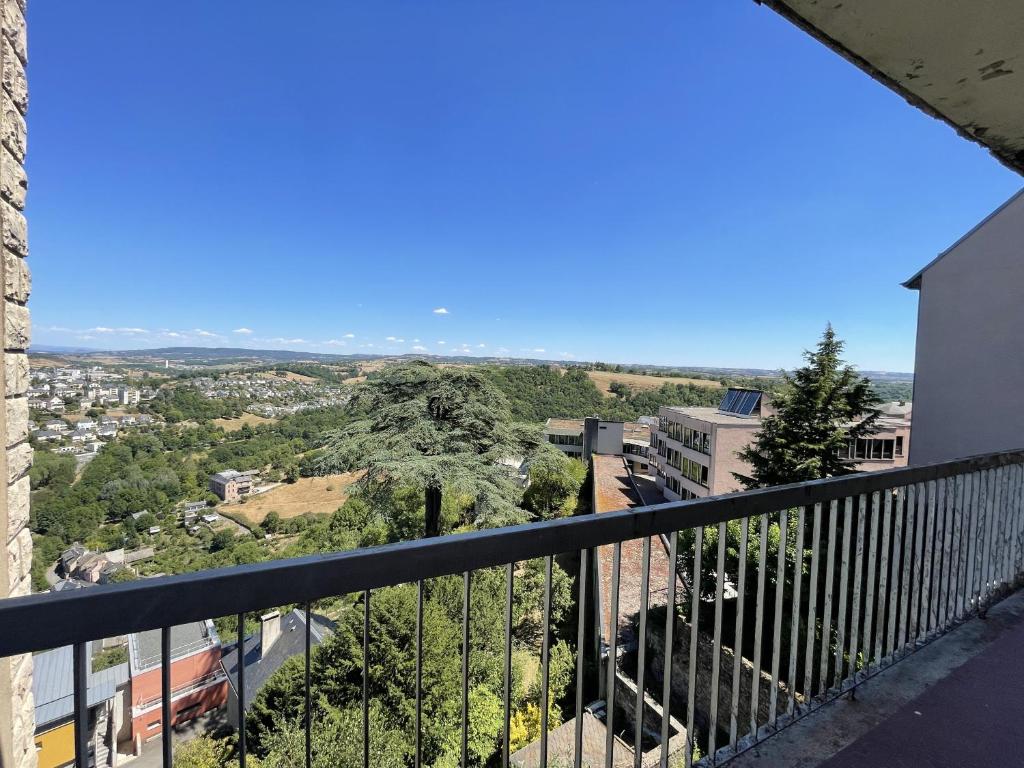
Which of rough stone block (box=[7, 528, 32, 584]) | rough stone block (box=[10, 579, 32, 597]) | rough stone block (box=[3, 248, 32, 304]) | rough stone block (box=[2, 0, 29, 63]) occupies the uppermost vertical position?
rough stone block (box=[2, 0, 29, 63])

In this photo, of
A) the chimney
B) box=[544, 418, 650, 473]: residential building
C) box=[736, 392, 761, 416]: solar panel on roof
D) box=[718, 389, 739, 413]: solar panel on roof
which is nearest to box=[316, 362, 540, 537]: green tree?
the chimney

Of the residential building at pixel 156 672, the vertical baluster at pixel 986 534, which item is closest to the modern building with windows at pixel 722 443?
the vertical baluster at pixel 986 534

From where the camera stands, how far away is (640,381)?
61.3 m

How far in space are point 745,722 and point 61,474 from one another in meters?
15.7

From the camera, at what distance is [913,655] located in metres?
1.99

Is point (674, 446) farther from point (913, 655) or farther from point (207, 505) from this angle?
point (207, 505)

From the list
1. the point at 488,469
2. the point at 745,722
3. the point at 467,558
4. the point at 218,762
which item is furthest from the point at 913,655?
the point at 488,469

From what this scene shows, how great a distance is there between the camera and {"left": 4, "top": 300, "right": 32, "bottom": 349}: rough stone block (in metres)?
1.73

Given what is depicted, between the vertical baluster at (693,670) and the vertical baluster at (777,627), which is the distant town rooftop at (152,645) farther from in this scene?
the vertical baluster at (777,627)

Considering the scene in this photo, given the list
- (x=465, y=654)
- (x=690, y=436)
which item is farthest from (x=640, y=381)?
(x=465, y=654)

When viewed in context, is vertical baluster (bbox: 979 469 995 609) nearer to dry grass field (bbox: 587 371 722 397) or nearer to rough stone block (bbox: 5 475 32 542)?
rough stone block (bbox: 5 475 32 542)

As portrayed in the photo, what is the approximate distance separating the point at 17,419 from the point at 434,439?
8820 millimetres

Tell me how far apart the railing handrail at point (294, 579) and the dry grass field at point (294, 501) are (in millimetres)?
28409

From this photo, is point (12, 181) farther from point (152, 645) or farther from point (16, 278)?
point (152, 645)
